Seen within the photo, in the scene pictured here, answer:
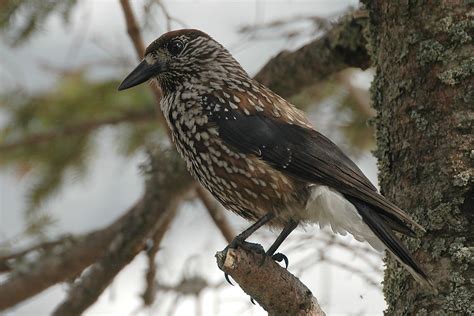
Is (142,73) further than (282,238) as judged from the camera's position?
Yes

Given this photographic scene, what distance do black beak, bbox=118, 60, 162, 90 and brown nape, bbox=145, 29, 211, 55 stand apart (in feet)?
0.29

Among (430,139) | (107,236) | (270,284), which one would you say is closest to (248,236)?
(270,284)

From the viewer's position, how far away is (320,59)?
17.7 ft

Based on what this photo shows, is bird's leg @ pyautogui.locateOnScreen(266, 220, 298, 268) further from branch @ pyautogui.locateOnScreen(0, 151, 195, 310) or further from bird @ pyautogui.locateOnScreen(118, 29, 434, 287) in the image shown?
branch @ pyautogui.locateOnScreen(0, 151, 195, 310)

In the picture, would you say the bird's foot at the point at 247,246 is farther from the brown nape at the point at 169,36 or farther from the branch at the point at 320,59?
the branch at the point at 320,59

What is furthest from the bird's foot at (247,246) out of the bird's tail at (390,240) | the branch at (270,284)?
the bird's tail at (390,240)

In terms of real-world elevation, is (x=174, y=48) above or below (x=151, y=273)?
above

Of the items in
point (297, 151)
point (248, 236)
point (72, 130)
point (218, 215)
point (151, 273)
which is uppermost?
point (72, 130)

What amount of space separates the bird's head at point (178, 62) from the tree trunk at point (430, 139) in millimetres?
900

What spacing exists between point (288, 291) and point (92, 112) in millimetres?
2936

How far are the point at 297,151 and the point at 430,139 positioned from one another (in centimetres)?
59

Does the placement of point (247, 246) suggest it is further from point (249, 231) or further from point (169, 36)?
point (169, 36)

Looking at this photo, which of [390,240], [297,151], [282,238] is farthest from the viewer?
[282,238]

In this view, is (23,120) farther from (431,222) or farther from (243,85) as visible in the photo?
(431,222)
